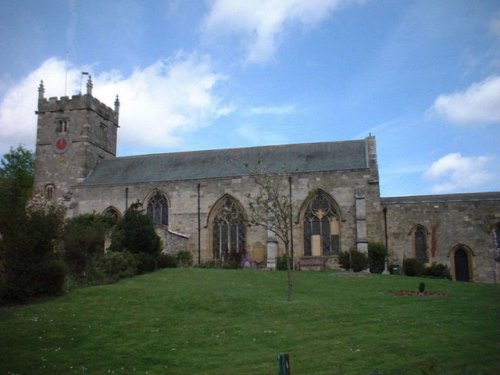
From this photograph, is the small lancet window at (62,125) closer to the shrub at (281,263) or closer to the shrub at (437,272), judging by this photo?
the shrub at (281,263)

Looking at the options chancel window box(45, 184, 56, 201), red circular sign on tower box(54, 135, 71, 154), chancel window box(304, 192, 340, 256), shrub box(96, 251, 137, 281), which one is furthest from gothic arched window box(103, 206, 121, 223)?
chancel window box(304, 192, 340, 256)

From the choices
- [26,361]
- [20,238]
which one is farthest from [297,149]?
[26,361]

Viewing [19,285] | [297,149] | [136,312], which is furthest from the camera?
[297,149]

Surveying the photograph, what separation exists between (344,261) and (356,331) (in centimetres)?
1931

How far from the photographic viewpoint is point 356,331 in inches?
564

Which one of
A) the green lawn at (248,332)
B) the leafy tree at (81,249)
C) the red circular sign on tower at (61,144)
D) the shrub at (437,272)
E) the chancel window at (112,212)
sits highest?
the red circular sign on tower at (61,144)

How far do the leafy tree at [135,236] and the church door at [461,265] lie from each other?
18.8 metres

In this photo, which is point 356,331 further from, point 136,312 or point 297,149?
point 297,149

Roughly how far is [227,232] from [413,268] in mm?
12900

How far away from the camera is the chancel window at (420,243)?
3453 centimetres

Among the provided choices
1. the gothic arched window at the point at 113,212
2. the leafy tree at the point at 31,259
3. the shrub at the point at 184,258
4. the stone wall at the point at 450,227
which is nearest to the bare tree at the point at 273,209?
the leafy tree at the point at 31,259

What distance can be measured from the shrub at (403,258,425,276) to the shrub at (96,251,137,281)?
16195mm

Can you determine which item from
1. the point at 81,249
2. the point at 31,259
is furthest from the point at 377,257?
the point at 31,259

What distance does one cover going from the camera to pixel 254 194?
37.1 m
